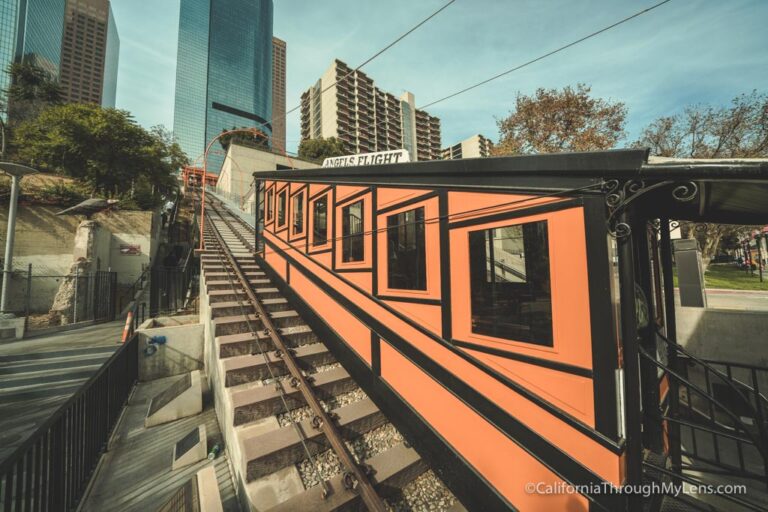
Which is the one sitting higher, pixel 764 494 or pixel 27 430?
pixel 27 430

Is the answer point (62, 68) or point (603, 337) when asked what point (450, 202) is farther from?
point (62, 68)

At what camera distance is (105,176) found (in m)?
20.0

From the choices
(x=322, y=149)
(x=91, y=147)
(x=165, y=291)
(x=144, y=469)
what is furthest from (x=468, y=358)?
(x=322, y=149)

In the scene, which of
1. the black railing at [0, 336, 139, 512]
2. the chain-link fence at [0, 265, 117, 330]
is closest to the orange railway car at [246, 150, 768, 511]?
the black railing at [0, 336, 139, 512]

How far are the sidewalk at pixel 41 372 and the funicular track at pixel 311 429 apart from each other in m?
3.27

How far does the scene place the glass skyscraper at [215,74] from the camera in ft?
328

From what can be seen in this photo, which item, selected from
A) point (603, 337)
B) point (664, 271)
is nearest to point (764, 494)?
point (664, 271)

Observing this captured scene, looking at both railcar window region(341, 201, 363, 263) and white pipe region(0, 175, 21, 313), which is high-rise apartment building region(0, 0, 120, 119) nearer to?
white pipe region(0, 175, 21, 313)

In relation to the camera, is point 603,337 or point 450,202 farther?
point 450,202

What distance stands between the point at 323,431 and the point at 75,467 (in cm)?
281

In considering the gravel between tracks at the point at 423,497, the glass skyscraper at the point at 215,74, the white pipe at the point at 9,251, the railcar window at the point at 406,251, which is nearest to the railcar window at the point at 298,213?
the railcar window at the point at 406,251

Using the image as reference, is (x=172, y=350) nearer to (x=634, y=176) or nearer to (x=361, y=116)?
(x=634, y=176)

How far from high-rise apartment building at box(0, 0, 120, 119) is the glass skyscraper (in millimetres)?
29279

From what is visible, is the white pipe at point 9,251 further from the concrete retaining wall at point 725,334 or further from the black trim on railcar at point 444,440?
the concrete retaining wall at point 725,334
